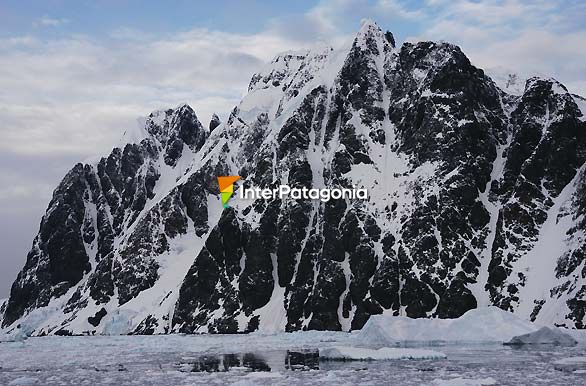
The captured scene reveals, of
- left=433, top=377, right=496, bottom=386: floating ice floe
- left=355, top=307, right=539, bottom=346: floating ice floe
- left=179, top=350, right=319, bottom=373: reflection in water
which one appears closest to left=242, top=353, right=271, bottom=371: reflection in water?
left=179, top=350, right=319, bottom=373: reflection in water

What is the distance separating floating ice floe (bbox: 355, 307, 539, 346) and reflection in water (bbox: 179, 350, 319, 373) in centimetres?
1433

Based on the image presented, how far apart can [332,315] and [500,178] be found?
52.8 meters

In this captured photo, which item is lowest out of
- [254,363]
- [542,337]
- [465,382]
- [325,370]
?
[465,382]

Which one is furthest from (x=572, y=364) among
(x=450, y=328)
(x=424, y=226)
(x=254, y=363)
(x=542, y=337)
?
(x=424, y=226)

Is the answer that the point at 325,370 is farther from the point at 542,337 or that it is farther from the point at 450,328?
the point at 450,328

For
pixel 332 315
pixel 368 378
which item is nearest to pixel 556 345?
pixel 368 378

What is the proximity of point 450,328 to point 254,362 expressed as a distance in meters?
40.6

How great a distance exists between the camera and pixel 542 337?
313 ft

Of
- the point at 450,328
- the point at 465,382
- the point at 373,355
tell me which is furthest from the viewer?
the point at 450,328

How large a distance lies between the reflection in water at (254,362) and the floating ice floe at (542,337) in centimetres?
2821

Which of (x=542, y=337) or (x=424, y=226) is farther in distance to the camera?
(x=424, y=226)

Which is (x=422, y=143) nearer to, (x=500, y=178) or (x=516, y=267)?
(x=500, y=178)

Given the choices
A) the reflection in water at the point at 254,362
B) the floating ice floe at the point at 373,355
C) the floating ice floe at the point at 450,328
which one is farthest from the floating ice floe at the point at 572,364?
the floating ice floe at the point at 450,328

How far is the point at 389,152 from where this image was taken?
627ft
